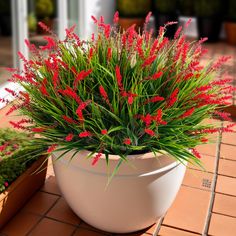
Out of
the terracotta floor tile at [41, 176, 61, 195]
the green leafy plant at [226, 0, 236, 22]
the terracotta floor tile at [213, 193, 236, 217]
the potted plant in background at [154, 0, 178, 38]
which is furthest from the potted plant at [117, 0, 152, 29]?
the terracotta floor tile at [213, 193, 236, 217]

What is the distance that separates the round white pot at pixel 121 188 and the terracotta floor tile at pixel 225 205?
39 cm

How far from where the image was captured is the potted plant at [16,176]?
1.68 meters

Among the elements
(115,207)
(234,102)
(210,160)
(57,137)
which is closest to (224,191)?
(210,160)

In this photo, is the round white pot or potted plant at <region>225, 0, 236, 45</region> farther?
potted plant at <region>225, 0, 236, 45</region>

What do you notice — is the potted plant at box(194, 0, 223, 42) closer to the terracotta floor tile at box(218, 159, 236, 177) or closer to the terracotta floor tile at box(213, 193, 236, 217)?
the terracotta floor tile at box(218, 159, 236, 177)

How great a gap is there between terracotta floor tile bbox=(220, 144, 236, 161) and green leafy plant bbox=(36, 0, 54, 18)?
2.25m

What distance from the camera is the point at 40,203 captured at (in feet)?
6.29

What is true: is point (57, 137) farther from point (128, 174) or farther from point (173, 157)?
point (173, 157)

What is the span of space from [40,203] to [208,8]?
4.48 meters

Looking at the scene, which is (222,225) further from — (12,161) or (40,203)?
(12,161)

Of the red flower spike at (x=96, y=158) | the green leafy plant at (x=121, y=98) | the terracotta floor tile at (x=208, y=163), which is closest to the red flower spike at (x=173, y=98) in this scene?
the green leafy plant at (x=121, y=98)

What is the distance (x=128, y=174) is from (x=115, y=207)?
0.53 feet

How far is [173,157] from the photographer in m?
1.50

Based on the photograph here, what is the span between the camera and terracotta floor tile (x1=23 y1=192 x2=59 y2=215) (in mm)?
1870
